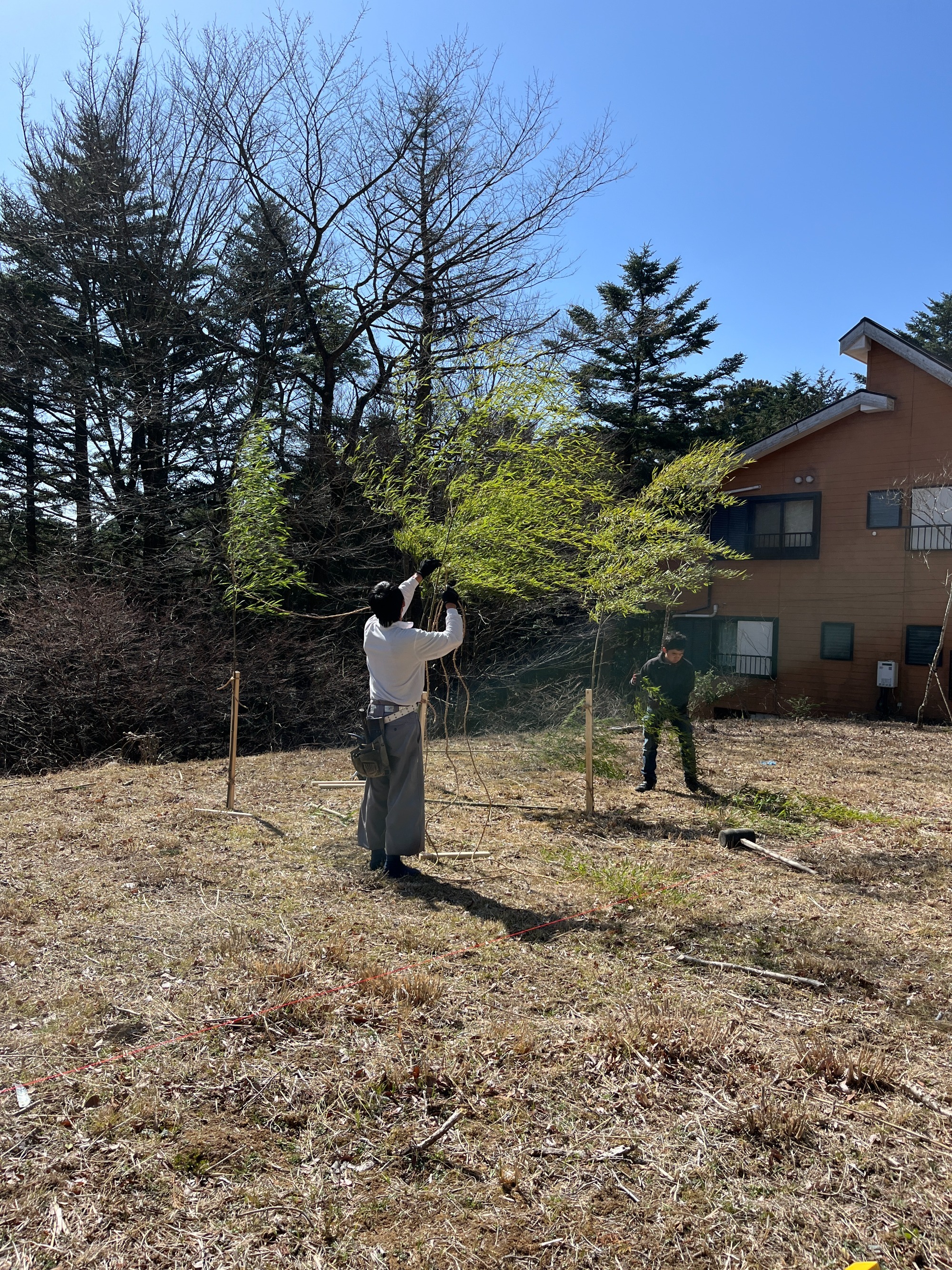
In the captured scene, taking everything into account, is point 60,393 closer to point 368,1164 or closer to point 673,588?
point 673,588

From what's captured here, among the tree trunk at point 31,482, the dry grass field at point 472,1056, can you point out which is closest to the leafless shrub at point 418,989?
the dry grass field at point 472,1056

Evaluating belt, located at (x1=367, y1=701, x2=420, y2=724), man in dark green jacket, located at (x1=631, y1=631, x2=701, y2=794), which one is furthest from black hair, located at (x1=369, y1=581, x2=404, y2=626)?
man in dark green jacket, located at (x1=631, y1=631, x2=701, y2=794)

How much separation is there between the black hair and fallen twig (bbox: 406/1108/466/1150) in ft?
9.69

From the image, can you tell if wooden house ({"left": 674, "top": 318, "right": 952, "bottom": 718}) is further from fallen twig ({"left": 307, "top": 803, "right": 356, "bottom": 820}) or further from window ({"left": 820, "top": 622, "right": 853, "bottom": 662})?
fallen twig ({"left": 307, "top": 803, "right": 356, "bottom": 820})

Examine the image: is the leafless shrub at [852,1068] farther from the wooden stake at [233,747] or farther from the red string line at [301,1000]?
the wooden stake at [233,747]

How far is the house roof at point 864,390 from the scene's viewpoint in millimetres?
15703

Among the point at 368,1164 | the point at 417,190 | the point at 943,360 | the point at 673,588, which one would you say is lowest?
the point at 368,1164

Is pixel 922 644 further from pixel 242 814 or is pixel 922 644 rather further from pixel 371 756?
pixel 371 756

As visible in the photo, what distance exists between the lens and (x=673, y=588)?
16.4m

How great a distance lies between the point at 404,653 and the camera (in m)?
5.34

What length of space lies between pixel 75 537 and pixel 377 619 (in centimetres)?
1045

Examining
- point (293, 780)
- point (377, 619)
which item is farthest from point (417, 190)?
point (377, 619)

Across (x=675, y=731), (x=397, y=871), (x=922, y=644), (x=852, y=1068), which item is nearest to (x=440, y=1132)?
(x=852, y=1068)

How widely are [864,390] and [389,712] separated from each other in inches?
586
